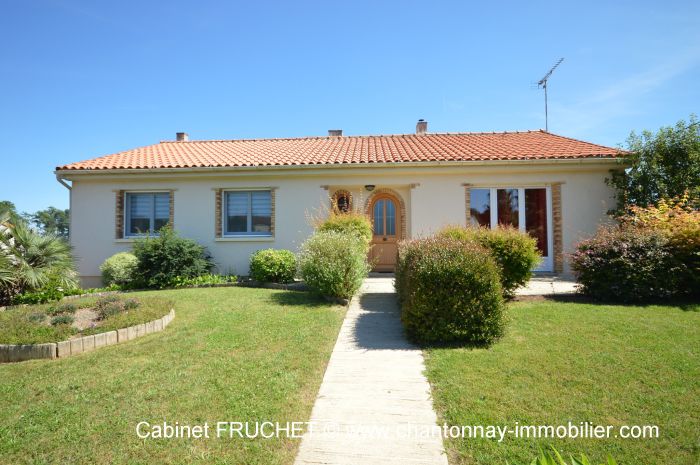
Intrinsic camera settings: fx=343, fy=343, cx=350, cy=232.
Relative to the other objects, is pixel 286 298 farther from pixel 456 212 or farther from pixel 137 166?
pixel 137 166

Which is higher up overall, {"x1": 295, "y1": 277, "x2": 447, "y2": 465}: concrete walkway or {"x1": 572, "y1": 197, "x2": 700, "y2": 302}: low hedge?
{"x1": 572, "y1": 197, "x2": 700, "y2": 302}: low hedge

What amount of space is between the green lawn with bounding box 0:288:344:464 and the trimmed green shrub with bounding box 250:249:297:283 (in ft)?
11.2

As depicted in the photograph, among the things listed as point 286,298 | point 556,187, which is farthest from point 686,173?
point 286,298

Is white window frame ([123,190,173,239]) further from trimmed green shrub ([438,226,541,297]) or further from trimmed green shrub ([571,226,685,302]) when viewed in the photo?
trimmed green shrub ([571,226,685,302])

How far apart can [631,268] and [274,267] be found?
8.05 m

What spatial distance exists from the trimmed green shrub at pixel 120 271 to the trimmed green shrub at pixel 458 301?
8618 mm

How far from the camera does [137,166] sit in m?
11.3

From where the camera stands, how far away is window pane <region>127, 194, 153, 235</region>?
464 inches

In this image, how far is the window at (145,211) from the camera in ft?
38.6

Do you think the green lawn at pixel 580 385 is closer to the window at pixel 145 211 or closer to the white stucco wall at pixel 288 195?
the white stucco wall at pixel 288 195

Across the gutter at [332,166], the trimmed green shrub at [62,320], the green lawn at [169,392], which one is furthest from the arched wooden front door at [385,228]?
the trimmed green shrub at [62,320]

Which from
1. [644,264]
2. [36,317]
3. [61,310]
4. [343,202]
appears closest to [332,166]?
[343,202]

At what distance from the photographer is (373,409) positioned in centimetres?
332

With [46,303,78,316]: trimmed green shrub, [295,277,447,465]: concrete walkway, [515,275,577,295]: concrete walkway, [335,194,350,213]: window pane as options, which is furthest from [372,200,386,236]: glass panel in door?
[46,303,78,316]: trimmed green shrub
